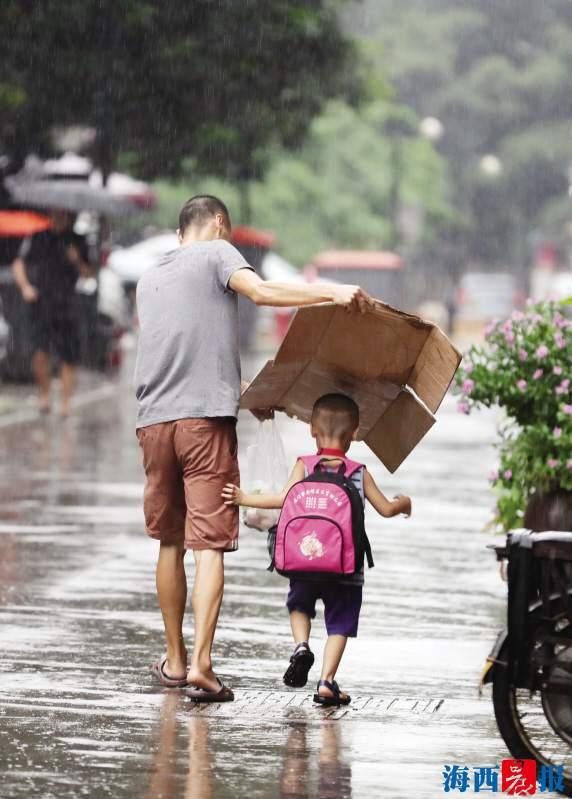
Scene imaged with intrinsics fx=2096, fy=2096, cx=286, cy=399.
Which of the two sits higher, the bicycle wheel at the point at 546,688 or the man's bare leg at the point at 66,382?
the man's bare leg at the point at 66,382

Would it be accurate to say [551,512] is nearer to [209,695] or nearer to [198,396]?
[198,396]

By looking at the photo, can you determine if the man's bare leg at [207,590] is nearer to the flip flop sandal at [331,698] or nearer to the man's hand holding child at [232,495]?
the man's hand holding child at [232,495]

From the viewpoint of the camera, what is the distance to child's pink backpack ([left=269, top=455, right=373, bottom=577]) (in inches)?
303

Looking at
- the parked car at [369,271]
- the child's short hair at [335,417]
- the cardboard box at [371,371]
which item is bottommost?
A: the child's short hair at [335,417]

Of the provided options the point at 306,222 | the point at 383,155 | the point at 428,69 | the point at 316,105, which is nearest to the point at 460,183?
the point at 428,69

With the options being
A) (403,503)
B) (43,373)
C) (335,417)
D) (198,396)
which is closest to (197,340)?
(198,396)

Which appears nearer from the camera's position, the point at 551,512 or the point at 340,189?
the point at 551,512

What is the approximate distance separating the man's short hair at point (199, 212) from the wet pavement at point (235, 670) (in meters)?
1.81

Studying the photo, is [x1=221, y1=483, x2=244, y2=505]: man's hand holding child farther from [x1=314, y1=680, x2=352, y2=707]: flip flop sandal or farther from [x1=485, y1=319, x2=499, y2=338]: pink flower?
[x1=485, y1=319, x2=499, y2=338]: pink flower

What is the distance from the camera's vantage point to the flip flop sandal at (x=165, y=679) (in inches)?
320

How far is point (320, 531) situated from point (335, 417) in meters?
0.51

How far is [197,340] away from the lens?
26.4ft

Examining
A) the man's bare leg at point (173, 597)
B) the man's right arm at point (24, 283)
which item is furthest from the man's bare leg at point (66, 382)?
the man's bare leg at point (173, 597)

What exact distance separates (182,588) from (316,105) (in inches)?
1037
